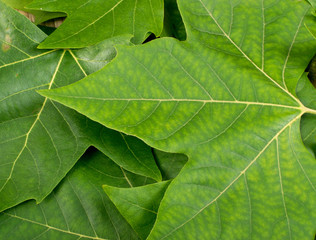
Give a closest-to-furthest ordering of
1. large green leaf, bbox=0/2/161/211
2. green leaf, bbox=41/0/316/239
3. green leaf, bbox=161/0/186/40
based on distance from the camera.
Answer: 1. green leaf, bbox=41/0/316/239
2. large green leaf, bbox=0/2/161/211
3. green leaf, bbox=161/0/186/40

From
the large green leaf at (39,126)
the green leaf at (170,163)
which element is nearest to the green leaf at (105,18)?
the large green leaf at (39,126)

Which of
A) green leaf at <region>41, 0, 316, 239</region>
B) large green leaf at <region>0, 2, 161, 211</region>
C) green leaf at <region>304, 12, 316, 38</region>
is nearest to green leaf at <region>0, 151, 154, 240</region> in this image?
large green leaf at <region>0, 2, 161, 211</region>

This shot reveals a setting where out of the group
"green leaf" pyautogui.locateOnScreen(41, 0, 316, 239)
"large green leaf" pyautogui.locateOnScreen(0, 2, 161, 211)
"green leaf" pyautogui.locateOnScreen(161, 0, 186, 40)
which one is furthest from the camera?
"green leaf" pyautogui.locateOnScreen(161, 0, 186, 40)

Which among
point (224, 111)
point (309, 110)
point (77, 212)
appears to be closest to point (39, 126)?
point (77, 212)

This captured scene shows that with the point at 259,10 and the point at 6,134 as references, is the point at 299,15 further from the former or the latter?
the point at 6,134

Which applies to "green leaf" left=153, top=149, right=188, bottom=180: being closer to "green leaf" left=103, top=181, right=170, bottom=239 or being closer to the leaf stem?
"green leaf" left=103, top=181, right=170, bottom=239

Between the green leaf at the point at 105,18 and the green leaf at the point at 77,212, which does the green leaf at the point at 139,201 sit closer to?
the green leaf at the point at 77,212

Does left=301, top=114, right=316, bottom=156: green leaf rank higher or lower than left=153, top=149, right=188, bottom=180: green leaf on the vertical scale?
higher

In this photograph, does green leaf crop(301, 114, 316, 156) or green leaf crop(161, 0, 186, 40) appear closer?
green leaf crop(301, 114, 316, 156)
